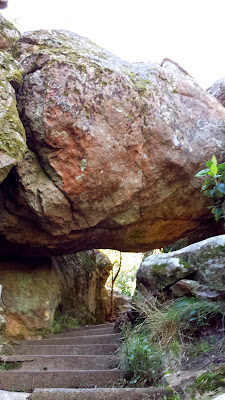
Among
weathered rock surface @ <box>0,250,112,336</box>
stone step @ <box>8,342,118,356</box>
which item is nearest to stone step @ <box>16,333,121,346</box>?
stone step @ <box>8,342,118,356</box>

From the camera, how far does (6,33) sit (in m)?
5.02

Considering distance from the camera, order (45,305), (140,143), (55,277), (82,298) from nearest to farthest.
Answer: (140,143) < (45,305) < (55,277) < (82,298)

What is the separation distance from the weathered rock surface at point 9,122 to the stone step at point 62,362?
1780 millimetres

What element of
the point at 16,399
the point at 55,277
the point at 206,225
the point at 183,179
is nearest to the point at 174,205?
the point at 183,179

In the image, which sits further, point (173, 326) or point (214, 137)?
point (214, 137)

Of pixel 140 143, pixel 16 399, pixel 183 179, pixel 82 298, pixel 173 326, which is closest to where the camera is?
pixel 16 399

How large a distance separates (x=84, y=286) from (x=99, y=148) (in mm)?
3814

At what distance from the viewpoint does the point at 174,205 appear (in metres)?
5.00

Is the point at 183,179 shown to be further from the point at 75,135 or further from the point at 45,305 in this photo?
the point at 45,305

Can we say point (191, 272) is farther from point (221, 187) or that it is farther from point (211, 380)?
point (211, 380)

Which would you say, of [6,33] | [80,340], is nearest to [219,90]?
[6,33]

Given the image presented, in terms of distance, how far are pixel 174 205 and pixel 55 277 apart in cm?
230

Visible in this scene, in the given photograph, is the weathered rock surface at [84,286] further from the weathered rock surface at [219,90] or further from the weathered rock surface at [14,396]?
the weathered rock surface at [219,90]

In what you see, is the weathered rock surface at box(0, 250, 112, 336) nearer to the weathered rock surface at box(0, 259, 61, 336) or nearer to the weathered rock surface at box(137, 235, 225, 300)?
the weathered rock surface at box(0, 259, 61, 336)
